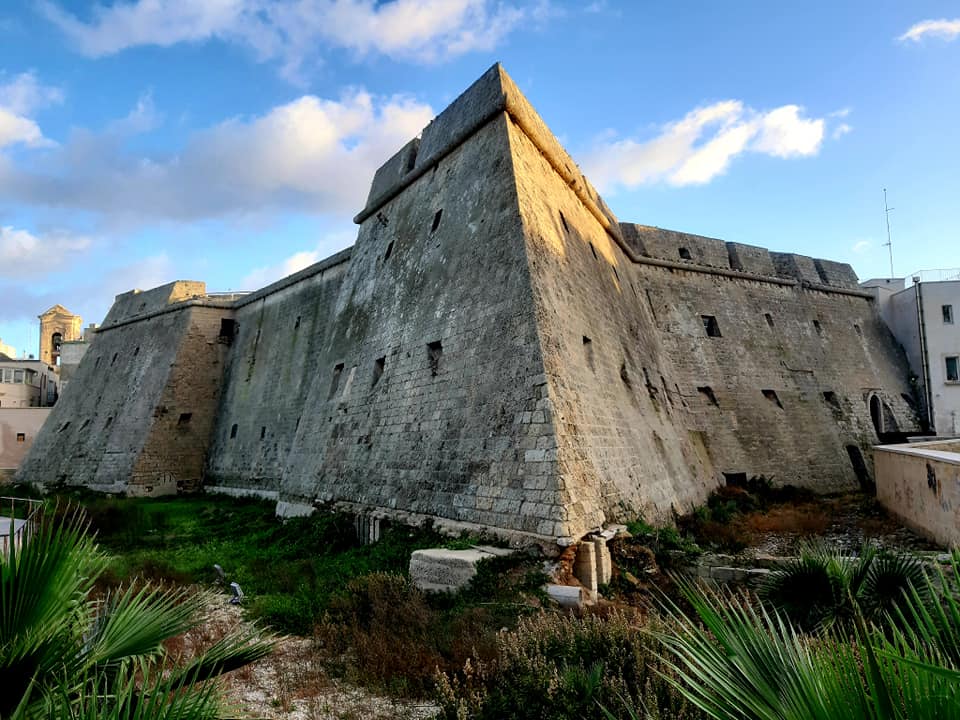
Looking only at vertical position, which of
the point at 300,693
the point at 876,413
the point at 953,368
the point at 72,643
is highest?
the point at 953,368

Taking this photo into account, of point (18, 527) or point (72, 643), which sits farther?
point (18, 527)

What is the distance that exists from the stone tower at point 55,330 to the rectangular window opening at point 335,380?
39.9m

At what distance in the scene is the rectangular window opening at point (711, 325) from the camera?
1853 centimetres

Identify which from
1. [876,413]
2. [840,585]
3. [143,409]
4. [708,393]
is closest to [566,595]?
[840,585]

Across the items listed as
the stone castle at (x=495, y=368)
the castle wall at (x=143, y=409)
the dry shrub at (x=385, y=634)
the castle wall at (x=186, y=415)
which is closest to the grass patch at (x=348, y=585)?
the dry shrub at (x=385, y=634)

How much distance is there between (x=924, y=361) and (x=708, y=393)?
32.7ft

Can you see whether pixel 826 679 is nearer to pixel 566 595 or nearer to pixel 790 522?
pixel 566 595

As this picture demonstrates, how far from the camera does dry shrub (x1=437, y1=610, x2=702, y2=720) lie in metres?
3.14

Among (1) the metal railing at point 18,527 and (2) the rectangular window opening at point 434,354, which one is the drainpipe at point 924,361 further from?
(1) the metal railing at point 18,527

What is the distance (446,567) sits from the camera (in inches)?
266

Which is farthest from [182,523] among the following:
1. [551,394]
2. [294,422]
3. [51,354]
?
[51,354]

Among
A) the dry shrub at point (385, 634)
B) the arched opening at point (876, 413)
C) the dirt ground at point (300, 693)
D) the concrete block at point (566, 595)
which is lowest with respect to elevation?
the dirt ground at point (300, 693)

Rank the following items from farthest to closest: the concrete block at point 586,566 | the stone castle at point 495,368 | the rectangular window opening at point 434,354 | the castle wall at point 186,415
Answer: the castle wall at point 186,415
the rectangular window opening at point 434,354
the stone castle at point 495,368
the concrete block at point 586,566

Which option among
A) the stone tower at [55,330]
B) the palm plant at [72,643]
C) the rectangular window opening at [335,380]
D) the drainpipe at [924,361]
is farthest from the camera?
the stone tower at [55,330]
